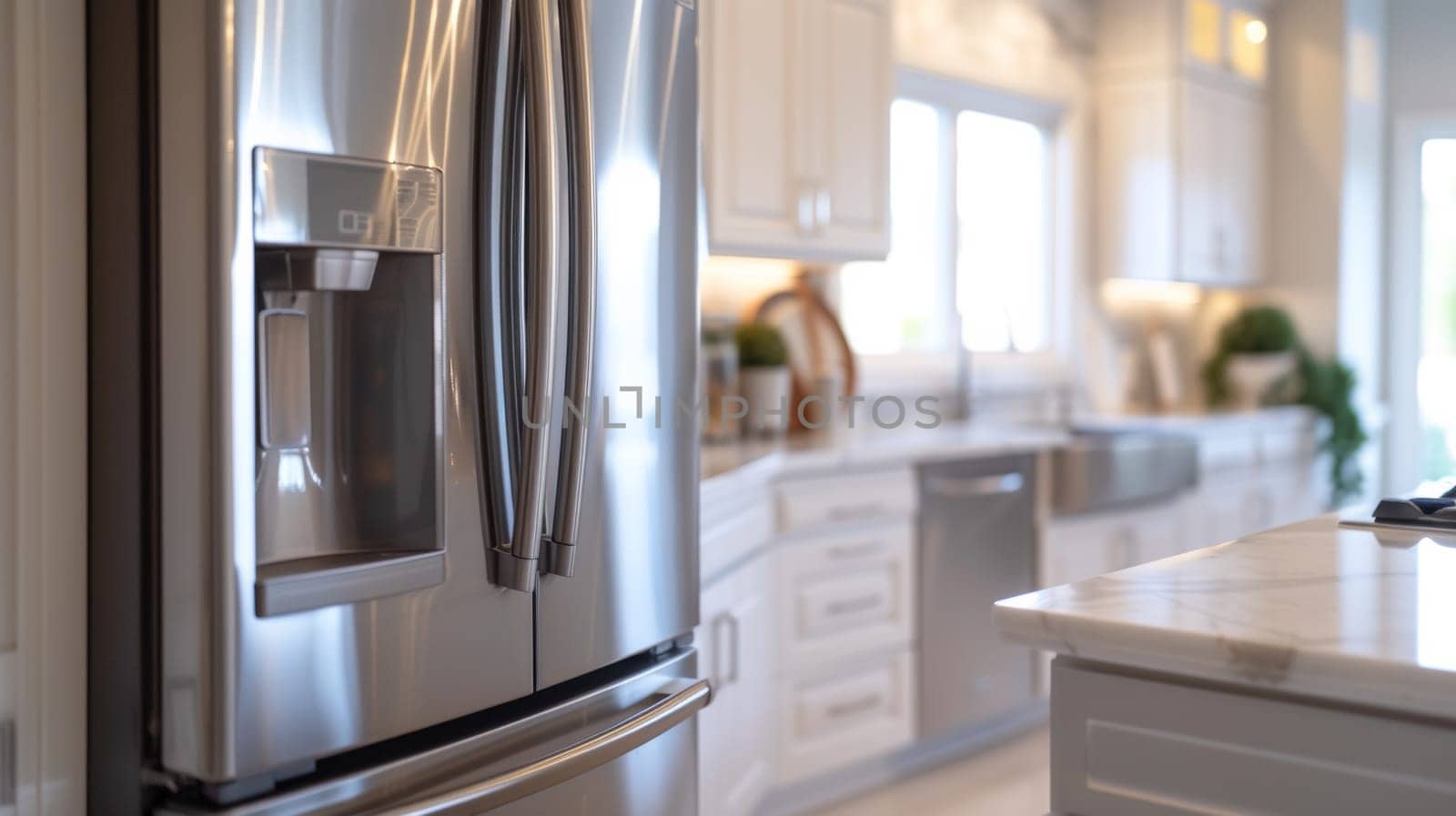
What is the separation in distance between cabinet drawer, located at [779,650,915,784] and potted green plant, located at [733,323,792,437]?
0.70 meters

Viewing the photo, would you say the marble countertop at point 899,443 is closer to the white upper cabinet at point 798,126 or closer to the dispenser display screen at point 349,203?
the white upper cabinet at point 798,126

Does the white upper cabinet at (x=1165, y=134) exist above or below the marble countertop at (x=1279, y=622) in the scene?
above

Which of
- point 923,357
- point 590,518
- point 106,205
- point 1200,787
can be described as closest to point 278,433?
point 106,205

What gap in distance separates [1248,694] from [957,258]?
11.2ft

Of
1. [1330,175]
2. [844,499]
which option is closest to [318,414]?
[844,499]

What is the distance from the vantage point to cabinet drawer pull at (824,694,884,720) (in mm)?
2972

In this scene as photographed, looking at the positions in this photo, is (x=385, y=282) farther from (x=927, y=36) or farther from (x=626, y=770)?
(x=927, y=36)

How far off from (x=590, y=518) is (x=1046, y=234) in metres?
3.59

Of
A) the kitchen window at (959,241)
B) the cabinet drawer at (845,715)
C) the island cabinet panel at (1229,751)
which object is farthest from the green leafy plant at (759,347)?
the island cabinet panel at (1229,751)

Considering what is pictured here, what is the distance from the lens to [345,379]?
133 centimetres

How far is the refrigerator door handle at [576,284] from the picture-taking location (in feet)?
4.81

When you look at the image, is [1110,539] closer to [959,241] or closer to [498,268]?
[959,241]

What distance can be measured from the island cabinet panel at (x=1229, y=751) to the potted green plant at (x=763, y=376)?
7.57ft

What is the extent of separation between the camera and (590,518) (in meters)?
1.55
